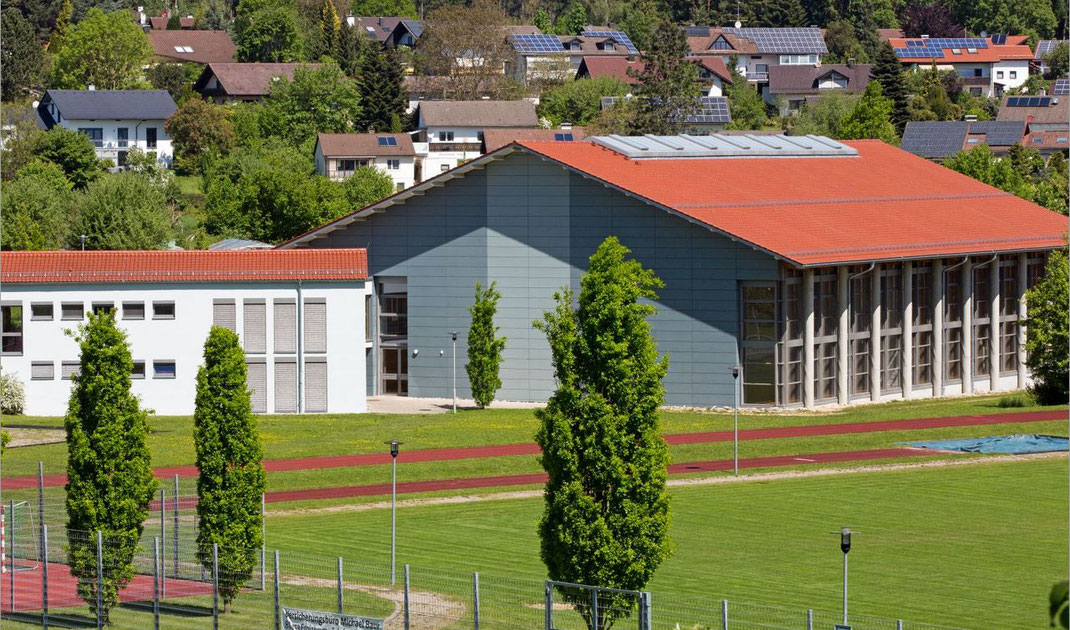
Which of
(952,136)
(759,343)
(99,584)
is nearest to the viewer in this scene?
(99,584)

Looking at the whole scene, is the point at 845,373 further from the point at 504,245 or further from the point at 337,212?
the point at 337,212

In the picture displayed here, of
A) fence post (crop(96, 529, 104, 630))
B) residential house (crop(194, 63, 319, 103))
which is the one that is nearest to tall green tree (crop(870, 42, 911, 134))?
residential house (crop(194, 63, 319, 103))

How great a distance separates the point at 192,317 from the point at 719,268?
722 inches

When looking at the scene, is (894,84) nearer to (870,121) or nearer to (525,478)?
(870,121)

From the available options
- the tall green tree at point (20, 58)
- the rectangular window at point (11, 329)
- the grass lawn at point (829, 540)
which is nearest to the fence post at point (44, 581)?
the grass lawn at point (829, 540)

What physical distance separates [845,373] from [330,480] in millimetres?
25827

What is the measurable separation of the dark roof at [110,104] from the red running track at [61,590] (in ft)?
412

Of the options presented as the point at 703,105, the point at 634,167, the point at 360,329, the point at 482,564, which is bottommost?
the point at 482,564

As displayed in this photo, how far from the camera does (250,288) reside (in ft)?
216

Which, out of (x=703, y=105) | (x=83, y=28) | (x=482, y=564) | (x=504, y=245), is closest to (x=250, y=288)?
(x=504, y=245)

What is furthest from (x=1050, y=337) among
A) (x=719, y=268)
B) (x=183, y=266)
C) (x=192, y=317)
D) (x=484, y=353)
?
(x=183, y=266)

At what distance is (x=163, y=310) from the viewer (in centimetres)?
6562

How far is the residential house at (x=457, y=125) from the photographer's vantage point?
157000mm

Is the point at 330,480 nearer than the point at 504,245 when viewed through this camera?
Yes
